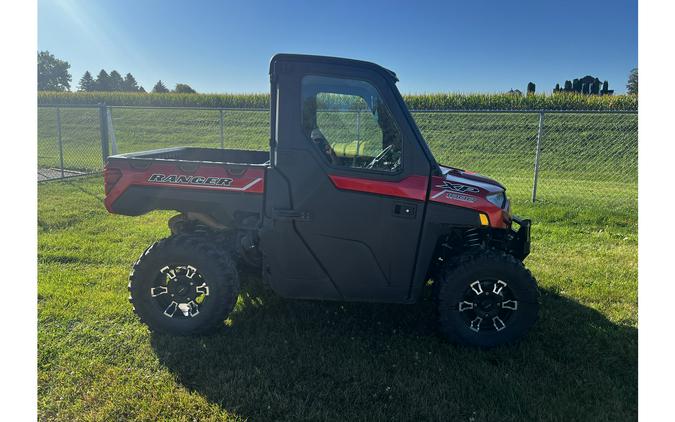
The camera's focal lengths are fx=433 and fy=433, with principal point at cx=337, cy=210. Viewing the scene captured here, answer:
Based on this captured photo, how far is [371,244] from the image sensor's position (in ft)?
10.6

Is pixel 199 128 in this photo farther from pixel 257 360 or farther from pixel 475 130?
pixel 257 360

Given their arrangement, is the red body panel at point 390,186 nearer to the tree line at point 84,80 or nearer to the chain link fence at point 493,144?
the chain link fence at point 493,144

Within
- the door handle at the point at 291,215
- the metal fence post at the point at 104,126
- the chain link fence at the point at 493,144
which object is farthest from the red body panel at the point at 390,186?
the metal fence post at the point at 104,126

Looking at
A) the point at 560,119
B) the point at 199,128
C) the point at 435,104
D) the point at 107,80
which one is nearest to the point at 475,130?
the point at 560,119

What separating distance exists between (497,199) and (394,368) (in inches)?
59.4

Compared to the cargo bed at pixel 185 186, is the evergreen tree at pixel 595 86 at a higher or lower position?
higher

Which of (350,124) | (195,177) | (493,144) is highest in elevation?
(493,144)

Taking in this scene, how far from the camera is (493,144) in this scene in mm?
15898

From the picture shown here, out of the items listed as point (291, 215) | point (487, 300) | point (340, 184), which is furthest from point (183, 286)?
point (487, 300)

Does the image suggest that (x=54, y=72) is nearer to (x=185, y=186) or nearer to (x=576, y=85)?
(x=576, y=85)

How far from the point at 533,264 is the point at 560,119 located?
52.5 ft

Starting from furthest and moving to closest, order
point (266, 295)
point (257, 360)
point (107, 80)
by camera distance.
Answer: point (107, 80) → point (266, 295) → point (257, 360)

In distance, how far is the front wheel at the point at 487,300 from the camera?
3281 millimetres

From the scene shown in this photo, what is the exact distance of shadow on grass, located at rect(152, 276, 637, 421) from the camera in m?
2.65
